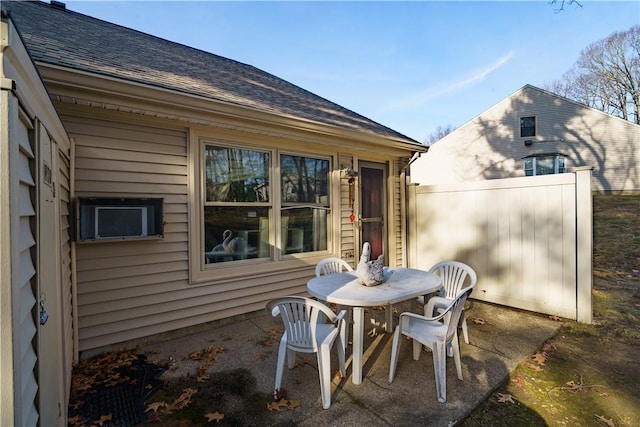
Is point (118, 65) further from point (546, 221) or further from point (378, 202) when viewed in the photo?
point (546, 221)

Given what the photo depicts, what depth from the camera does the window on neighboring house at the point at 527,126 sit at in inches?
553

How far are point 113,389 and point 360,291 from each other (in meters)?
2.21

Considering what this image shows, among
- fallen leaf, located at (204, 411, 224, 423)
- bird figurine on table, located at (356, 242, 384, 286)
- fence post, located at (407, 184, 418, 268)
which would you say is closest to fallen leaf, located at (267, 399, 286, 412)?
fallen leaf, located at (204, 411, 224, 423)

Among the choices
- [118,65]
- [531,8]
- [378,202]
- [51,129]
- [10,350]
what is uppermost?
[531,8]

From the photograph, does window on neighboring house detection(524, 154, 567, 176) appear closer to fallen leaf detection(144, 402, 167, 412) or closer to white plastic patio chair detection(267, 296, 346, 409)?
white plastic patio chair detection(267, 296, 346, 409)

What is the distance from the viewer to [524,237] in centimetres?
430

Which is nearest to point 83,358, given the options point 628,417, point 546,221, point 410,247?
point 628,417

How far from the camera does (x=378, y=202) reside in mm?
5723

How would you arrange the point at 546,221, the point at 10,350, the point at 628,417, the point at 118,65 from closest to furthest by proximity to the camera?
1. the point at 10,350
2. the point at 628,417
3. the point at 118,65
4. the point at 546,221

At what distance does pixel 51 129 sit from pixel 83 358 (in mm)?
2369

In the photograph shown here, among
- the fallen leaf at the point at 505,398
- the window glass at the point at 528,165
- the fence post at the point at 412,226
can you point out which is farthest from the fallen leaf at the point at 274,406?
the window glass at the point at 528,165

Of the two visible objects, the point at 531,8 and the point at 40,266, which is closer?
the point at 40,266

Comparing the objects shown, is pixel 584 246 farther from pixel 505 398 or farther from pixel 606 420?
pixel 505 398

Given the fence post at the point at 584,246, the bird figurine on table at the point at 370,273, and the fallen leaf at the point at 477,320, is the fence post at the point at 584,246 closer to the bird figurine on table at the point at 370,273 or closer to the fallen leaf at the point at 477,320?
the fallen leaf at the point at 477,320
